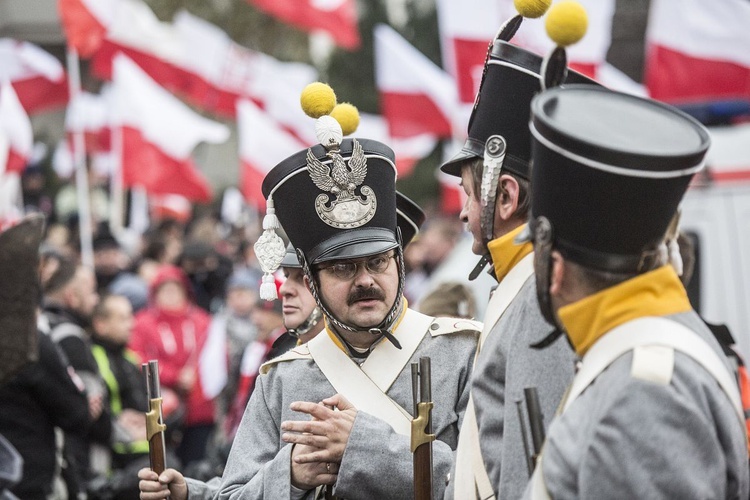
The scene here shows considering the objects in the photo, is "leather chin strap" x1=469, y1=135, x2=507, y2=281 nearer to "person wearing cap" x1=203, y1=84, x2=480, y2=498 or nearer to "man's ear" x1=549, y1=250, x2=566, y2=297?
"person wearing cap" x1=203, y1=84, x2=480, y2=498

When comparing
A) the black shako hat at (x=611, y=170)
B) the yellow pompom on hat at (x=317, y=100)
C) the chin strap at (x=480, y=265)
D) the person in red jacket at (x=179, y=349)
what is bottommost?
the person in red jacket at (x=179, y=349)

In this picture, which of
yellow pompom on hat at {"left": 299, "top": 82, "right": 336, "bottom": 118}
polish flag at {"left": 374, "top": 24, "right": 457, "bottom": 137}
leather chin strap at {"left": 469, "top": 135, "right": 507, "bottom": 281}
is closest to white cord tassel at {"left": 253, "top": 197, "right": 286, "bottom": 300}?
yellow pompom on hat at {"left": 299, "top": 82, "right": 336, "bottom": 118}

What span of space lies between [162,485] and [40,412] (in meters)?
2.41

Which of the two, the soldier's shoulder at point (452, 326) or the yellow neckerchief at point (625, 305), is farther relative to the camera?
the soldier's shoulder at point (452, 326)

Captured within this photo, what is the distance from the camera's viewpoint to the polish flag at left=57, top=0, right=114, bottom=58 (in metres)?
12.8

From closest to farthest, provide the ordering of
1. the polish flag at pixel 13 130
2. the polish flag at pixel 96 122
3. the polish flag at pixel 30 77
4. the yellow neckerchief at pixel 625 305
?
the yellow neckerchief at pixel 625 305
the polish flag at pixel 13 130
the polish flag at pixel 30 77
the polish flag at pixel 96 122

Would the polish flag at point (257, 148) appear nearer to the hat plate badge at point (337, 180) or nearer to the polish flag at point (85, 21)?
the polish flag at point (85, 21)

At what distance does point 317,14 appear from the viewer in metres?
14.8

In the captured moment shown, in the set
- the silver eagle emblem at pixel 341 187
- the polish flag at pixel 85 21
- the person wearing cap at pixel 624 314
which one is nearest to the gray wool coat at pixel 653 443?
the person wearing cap at pixel 624 314

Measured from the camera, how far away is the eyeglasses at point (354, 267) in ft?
13.3

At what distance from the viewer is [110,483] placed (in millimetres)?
7117

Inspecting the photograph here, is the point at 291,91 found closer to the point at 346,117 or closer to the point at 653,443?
the point at 346,117

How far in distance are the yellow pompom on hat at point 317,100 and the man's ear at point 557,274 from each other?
1636mm

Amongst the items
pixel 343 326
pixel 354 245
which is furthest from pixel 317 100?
pixel 343 326
